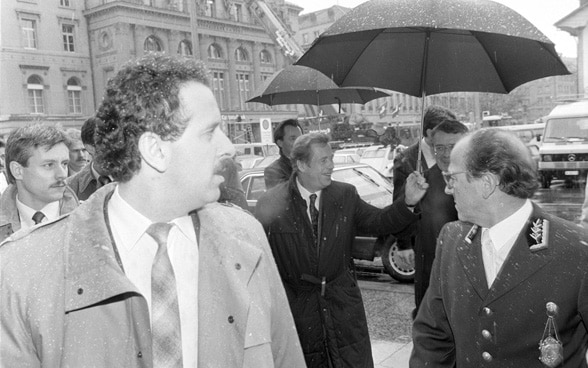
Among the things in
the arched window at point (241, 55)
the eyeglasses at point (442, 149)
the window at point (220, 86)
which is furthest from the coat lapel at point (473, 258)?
the arched window at point (241, 55)

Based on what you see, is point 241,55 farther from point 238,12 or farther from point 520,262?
point 520,262

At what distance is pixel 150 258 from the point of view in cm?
161

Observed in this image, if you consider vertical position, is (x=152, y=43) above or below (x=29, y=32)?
below

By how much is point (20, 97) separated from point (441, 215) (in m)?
43.6

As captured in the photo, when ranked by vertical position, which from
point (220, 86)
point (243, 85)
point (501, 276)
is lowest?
point (501, 276)

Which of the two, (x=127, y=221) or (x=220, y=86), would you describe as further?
(x=220, y=86)

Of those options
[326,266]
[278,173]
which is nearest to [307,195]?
[326,266]

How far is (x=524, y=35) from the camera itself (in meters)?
3.04

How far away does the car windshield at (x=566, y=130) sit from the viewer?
1759cm

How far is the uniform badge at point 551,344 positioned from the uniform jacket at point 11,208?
2.77 m

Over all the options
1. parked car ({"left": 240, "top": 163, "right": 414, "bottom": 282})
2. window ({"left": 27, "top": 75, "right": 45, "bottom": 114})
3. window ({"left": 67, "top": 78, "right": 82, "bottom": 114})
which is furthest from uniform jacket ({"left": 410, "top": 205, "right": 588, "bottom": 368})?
window ({"left": 67, "top": 78, "right": 82, "bottom": 114})

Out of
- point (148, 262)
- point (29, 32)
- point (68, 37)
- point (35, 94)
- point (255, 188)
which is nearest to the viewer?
point (148, 262)

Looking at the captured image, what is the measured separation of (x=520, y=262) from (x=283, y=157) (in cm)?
373

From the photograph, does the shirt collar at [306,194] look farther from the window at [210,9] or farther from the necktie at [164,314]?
the window at [210,9]
